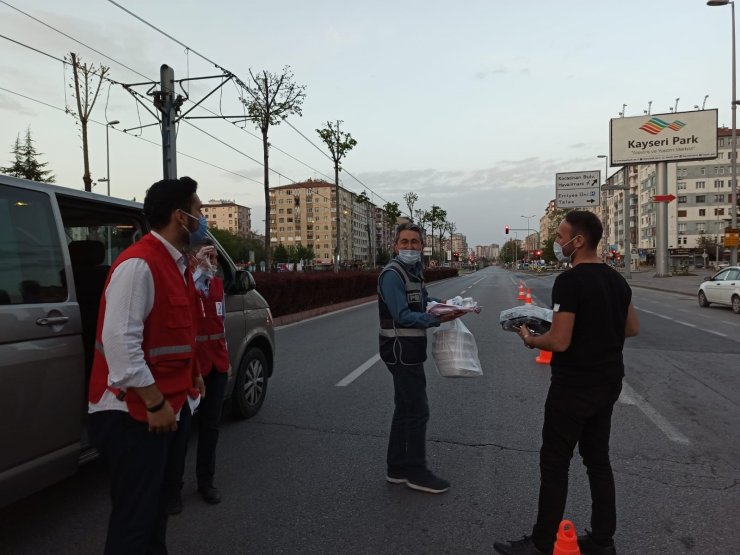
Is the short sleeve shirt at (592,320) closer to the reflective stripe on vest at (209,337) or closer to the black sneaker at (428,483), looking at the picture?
the black sneaker at (428,483)

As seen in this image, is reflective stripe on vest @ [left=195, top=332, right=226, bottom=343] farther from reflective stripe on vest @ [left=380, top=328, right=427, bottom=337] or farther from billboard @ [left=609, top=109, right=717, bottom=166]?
billboard @ [left=609, top=109, right=717, bottom=166]

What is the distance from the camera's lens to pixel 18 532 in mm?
3082

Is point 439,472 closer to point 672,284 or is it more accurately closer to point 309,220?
point 672,284

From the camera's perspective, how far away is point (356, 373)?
7500mm

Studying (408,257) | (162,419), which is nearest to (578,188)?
(408,257)

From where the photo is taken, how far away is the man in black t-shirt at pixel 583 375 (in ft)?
8.46

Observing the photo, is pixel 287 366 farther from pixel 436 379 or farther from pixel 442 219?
pixel 442 219

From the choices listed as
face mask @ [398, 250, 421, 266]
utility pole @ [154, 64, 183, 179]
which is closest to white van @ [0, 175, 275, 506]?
face mask @ [398, 250, 421, 266]

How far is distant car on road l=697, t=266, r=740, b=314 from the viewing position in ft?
53.9

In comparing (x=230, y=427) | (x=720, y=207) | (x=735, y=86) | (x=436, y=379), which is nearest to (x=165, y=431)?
(x=230, y=427)

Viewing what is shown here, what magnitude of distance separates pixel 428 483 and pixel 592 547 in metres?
1.16

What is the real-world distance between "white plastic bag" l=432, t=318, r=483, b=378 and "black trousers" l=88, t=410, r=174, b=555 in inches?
84.9

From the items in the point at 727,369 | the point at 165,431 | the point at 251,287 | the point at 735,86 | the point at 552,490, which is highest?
the point at 735,86

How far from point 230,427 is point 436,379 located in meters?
3.12
